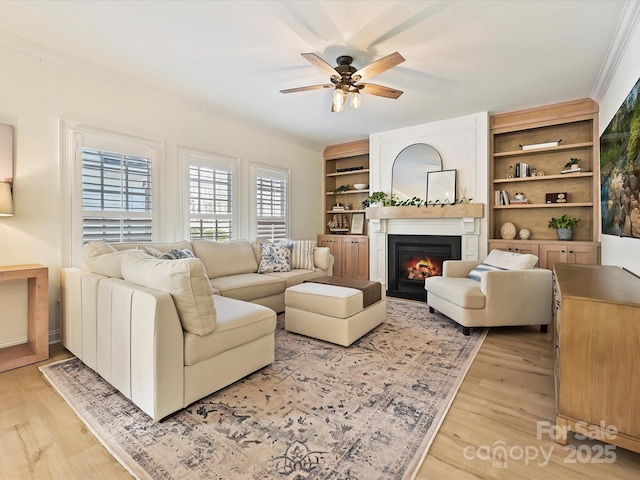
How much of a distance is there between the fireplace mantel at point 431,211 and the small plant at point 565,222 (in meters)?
0.87

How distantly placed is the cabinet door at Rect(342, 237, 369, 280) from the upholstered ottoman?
6.97 feet

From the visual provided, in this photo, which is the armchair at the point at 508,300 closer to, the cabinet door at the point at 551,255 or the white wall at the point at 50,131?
the cabinet door at the point at 551,255

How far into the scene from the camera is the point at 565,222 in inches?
156

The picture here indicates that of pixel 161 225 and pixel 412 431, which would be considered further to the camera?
pixel 161 225

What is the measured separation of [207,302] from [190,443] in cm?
72

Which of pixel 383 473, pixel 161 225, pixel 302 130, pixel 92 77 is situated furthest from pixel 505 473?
pixel 302 130

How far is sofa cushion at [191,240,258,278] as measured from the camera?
3.76 metres

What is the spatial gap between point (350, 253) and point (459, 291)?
255cm

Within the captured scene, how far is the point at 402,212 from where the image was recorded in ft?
15.8

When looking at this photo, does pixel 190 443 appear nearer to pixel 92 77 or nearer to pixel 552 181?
pixel 92 77

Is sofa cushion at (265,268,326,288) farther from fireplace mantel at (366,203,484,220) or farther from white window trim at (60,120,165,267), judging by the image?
white window trim at (60,120,165,267)

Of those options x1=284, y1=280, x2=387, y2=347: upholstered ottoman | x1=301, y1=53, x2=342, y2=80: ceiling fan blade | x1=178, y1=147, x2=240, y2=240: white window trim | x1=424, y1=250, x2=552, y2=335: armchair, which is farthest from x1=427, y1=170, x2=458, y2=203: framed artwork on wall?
x1=178, y1=147, x2=240, y2=240: white window trim

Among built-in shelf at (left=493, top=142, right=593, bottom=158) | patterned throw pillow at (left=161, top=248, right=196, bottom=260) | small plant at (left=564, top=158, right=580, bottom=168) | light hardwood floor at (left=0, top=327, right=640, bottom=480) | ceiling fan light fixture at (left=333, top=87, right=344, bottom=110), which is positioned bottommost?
light hardwood floor at (left=0, top=327, right=640, bottom=480)

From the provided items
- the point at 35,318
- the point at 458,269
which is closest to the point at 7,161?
the point at 35,318
